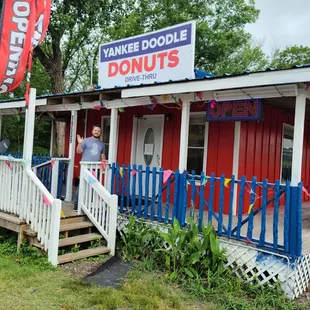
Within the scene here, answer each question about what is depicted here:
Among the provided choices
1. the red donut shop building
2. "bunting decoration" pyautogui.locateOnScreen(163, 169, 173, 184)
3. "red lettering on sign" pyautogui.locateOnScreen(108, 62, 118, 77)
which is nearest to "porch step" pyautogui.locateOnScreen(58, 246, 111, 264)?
the red donut shop building

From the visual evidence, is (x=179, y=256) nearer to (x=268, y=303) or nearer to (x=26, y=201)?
(x=268, y=303)

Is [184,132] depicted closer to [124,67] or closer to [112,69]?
[124,67]

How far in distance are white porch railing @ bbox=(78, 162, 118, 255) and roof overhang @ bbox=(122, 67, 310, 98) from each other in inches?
67.6

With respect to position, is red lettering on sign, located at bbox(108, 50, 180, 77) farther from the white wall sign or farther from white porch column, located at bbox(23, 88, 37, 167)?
white porch column, located at bbox(23, 88, 37, 167)

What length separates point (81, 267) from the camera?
4.90 meters

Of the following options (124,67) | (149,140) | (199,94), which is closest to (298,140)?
(199,94)

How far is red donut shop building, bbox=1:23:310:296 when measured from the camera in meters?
4.43

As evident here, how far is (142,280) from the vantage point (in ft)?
14.6

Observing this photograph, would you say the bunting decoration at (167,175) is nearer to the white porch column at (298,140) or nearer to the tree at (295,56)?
the white porch column at (298,140)

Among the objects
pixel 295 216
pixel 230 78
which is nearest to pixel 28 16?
pixel 230 78

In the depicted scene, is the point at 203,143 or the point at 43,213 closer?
the point at 43,213

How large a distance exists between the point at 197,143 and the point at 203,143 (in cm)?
16

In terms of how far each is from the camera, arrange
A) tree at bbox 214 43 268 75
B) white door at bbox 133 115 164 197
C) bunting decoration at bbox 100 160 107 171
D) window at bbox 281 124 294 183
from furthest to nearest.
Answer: tree at bbox 214 43 268 75, window at bbox 281 124 294 183, white door at bbox 133 115 164 197, bunting decoration at bbox 100 160 107 171

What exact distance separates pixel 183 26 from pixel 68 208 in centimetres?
460
